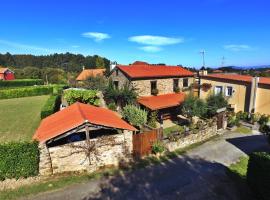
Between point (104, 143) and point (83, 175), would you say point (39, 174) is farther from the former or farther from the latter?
point (104, 143)

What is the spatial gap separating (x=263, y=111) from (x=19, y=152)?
25.5 meters

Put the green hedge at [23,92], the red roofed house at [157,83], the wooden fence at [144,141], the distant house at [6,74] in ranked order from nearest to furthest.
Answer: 1. the wooden fence at [144,141]
2. the red roofed house at [157,83]
3. the green hedge at [23,92]
4. the distant house at [6,74]

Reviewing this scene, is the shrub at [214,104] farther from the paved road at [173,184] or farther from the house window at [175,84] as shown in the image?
the paved road at [173,184]

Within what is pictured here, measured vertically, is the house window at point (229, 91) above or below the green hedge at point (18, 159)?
above

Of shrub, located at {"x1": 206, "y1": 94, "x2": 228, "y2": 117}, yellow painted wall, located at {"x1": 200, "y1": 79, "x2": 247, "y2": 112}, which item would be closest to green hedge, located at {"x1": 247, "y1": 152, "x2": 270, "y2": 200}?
shrub, located at {"x1": 206, "y1": 94, "x2": 228, "y2": 117}

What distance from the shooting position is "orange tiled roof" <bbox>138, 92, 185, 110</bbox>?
24.6m

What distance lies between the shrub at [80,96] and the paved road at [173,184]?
14632 mm

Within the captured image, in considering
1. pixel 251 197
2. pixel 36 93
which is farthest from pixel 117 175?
pixel 36 93

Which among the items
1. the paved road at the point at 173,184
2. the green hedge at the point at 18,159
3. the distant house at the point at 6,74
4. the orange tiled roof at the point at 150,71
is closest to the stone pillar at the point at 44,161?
the green hedge at the point at 18,159

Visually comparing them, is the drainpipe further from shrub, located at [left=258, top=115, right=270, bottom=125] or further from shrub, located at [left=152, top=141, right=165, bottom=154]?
shrub, located at [left=152, top=141, right=165, bottom=154]

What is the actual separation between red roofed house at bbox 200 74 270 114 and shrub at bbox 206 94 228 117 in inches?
148

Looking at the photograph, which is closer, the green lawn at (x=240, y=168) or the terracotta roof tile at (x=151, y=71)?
the green lawn at (x=240, y=168)

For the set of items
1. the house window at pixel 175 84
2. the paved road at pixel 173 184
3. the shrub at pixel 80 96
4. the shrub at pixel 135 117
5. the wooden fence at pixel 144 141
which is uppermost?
the house window at pixel 175 84

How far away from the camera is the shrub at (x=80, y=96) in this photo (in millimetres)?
25672
